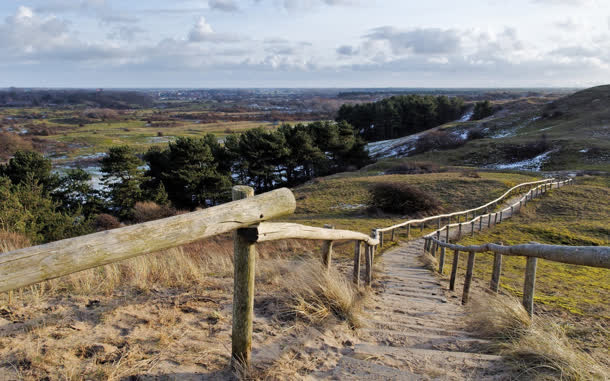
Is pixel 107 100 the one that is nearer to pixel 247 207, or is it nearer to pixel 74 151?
pixel 74 151

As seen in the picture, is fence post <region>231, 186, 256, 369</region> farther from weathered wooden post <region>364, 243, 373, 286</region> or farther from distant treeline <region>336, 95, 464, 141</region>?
distant treeline <region>336, 95, 464, 141</region>

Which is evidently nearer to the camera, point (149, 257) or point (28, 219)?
point (149, 257)

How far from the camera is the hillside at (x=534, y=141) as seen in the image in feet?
123

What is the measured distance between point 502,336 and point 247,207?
8.73 feet

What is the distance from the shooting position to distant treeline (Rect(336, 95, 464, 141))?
2874 inches

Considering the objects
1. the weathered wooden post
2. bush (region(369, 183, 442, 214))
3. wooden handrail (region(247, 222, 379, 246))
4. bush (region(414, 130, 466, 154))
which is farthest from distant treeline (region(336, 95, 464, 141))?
wooden handrail (region(247, 222, 379, 246))

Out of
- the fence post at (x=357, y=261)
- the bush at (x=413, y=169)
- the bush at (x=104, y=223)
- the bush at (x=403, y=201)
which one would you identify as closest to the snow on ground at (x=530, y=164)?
the bush at (x=413, y=169)

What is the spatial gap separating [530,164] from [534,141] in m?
6.06

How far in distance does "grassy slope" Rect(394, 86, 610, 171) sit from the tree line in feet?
41.3

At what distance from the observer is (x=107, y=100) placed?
492ft

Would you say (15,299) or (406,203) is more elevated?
(15,299)

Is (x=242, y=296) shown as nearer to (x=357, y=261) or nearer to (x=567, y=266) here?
(x=357, y=261)

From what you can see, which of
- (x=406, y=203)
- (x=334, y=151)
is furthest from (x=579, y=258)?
(x=334, y=151)

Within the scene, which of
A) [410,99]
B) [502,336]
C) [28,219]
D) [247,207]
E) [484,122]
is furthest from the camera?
[410,99]
